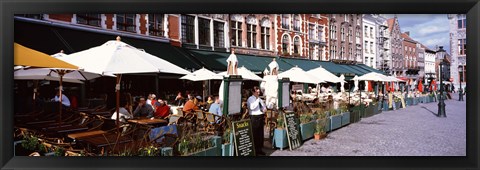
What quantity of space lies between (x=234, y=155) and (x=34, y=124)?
4.04m

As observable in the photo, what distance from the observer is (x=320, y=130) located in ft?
32.5

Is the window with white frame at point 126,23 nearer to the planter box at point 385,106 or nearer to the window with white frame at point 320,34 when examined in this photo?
the window with white frame at point 320,34

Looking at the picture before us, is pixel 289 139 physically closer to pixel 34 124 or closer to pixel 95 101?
pixel 34 124

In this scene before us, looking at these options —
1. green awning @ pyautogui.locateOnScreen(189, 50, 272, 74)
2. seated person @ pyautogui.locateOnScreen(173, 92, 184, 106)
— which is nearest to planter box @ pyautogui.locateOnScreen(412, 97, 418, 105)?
green awning @ pyautogui.locateOnScreen(189, 50, 272, 74)

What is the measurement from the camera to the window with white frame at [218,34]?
1761 cm

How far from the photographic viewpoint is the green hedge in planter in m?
9.20

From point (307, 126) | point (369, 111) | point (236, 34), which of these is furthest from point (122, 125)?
point (369, 111)

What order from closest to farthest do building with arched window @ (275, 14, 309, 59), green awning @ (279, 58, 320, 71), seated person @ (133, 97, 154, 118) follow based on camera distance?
1. seated person @ (133, 97, 154, 118)
2. green awning @ (279, 58, 320, 71)
3. building with arched window @ (275, 14, 309, 59)

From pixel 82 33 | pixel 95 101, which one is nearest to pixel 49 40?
pixel 82 33

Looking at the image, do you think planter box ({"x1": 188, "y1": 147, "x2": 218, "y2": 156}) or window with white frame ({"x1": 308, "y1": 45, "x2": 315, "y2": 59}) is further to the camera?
window with white frame ({"x1": 308, "y1": 45, "x2": 315, "y2": 59})

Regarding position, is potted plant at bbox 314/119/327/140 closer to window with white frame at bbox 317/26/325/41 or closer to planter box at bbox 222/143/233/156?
planter box at bbox 222/143/233/156

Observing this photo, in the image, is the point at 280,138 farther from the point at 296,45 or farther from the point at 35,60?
the point at 296,45

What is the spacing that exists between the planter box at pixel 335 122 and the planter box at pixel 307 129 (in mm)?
1399

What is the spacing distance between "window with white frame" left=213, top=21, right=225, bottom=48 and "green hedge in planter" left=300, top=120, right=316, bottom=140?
29.8 ft
